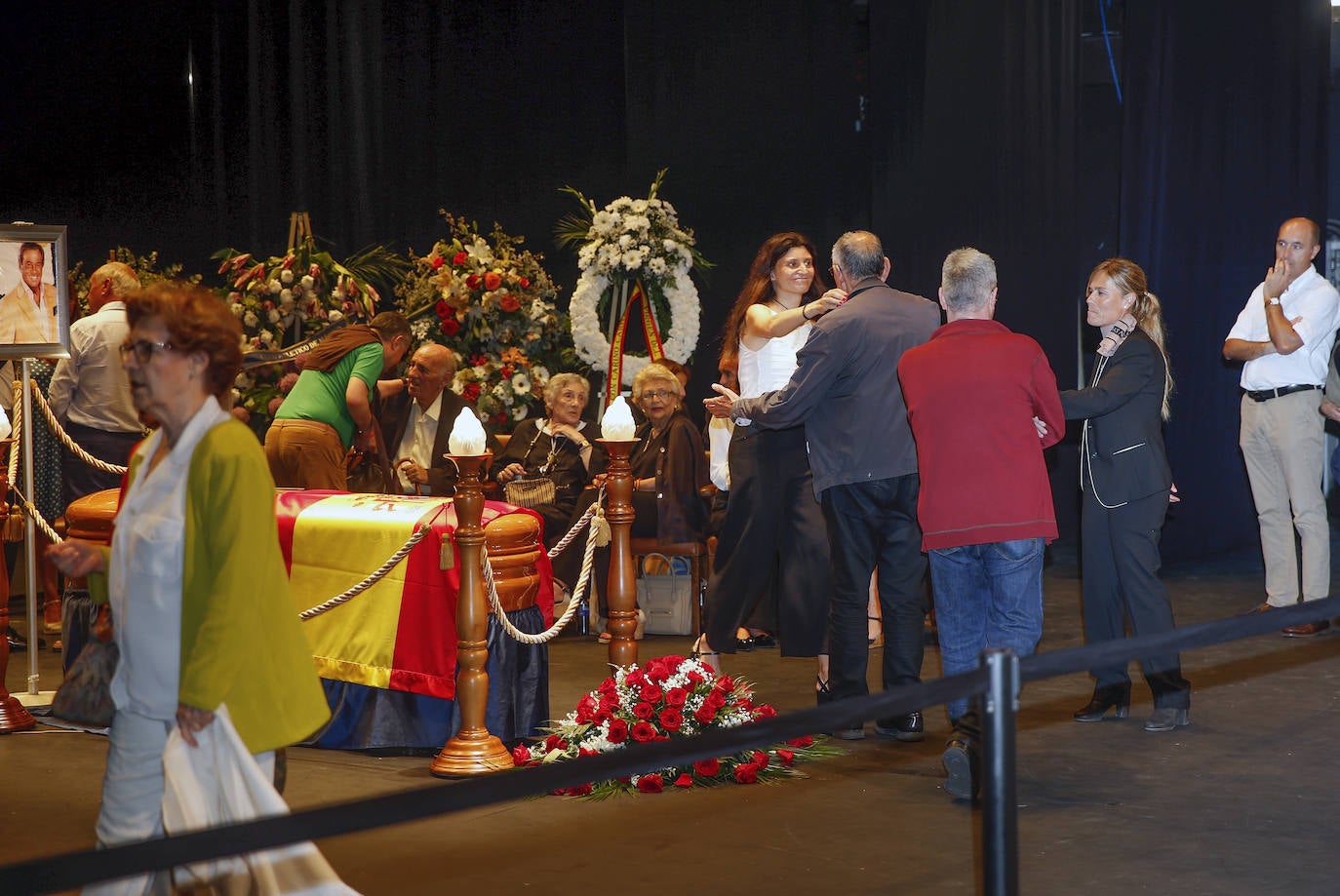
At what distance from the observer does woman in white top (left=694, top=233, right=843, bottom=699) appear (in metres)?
4.96

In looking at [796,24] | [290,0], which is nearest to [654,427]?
[796,24]

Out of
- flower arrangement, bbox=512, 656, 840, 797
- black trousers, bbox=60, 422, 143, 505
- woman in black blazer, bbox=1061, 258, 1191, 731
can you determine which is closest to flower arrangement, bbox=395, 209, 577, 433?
black trousers, bbox=60, 422, 143, 505

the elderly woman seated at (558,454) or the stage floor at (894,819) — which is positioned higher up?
the elderly woman seated at (558,454)

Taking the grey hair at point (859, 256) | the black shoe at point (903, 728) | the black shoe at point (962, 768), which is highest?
the grey hair at point (859, 256)

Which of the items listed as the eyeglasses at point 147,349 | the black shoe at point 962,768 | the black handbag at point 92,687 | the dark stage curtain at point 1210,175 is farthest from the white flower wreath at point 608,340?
the eyeglasses at point 147,349

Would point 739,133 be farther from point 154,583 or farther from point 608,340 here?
point 154,583

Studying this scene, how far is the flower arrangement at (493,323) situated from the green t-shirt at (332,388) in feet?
4.95

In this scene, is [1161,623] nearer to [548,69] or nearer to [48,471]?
[48,471]

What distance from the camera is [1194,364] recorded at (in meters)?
8.41

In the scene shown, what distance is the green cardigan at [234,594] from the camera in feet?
7.84

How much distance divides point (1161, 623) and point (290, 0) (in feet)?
25.9

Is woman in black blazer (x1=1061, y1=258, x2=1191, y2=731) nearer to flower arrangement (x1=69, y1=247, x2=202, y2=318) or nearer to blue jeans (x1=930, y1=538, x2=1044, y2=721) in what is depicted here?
blue jeans (x1=930, y1=538, x2=1044, y2=721)

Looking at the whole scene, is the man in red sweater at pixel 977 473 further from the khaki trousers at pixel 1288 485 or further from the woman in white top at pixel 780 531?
the khaki trousers at pixel 1288 485

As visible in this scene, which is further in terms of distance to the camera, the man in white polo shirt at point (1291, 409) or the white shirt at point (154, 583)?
the man in white polo shirt at point (1291, 409)
